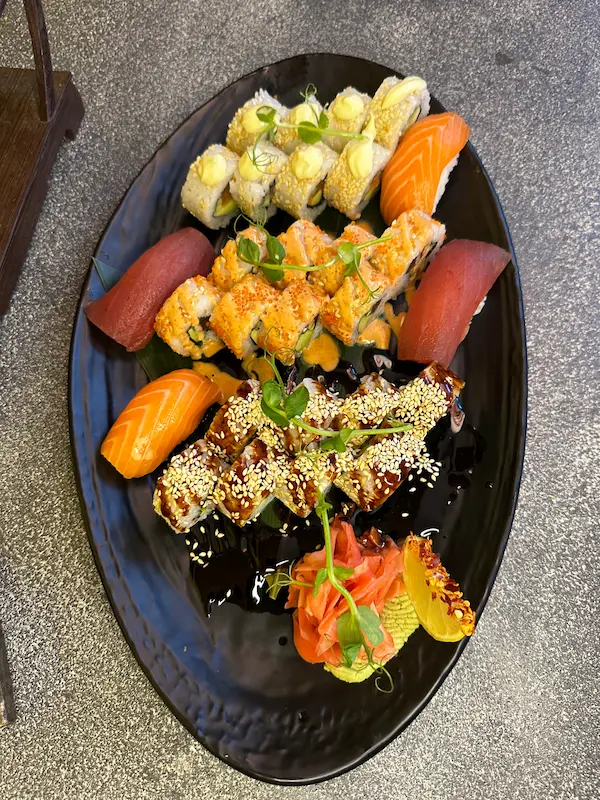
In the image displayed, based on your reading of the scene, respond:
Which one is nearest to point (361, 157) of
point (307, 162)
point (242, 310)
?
point (307, 162)

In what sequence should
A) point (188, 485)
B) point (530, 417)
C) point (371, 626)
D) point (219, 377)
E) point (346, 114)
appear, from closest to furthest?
point (371, 626) → point (188, 485) → point (346, 114) → point (219, 377) → point (530, 417)

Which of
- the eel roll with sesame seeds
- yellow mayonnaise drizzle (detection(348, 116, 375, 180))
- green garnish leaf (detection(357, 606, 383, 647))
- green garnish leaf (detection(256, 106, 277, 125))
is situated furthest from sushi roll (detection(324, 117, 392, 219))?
green garnish leaf (detection(357, 606, 383, 647))

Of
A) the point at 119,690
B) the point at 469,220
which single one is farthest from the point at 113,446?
the point at 469,220

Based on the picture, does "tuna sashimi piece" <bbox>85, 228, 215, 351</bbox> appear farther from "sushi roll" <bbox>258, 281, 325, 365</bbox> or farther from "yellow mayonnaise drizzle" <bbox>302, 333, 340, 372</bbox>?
"yellow mayonnaise drizzle" <bbox>302, 333, 340, 372</bbox>

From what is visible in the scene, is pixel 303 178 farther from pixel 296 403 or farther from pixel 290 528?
pixel 290 528

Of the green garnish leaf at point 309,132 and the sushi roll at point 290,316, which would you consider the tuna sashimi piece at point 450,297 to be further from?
the green garnish leaf at point 309,132

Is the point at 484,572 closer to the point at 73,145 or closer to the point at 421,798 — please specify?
the point at 421,798
